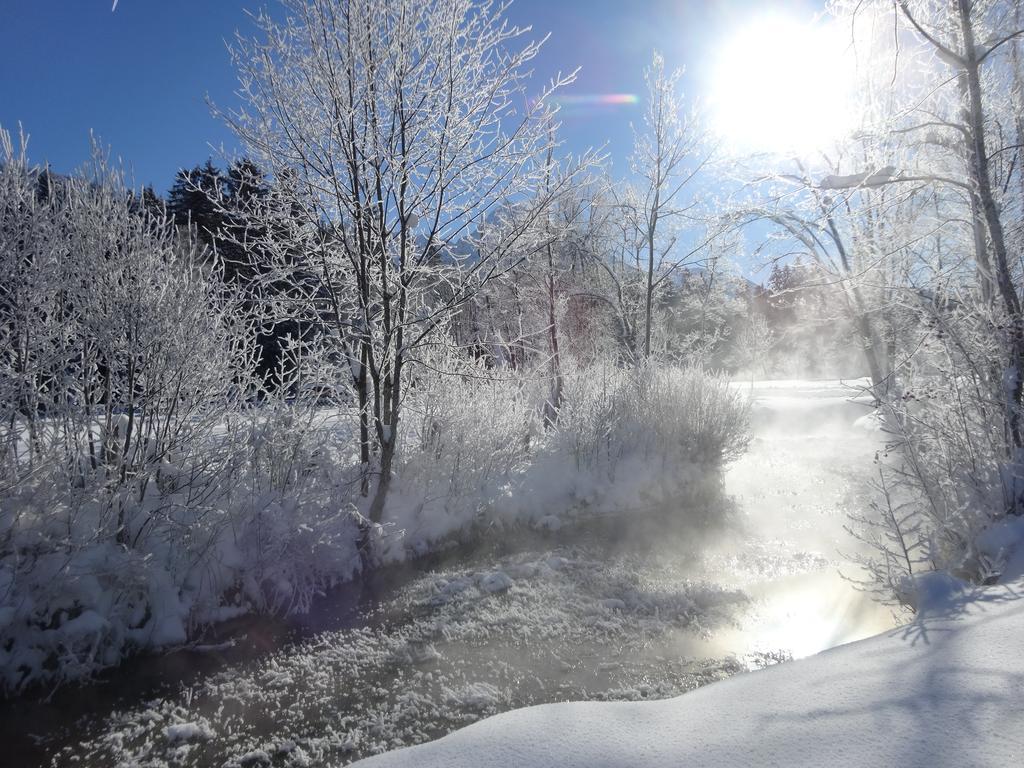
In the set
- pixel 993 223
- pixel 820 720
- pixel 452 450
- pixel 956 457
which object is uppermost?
pixel 993 223

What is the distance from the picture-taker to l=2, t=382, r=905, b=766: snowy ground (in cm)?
302

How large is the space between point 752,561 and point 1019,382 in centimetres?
288

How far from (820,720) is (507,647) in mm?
2635

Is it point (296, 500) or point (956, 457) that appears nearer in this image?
point (956, 457)

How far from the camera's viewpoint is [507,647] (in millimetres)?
3977

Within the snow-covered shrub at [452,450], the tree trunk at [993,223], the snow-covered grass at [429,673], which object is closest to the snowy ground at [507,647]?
the snow-covered grass at [429,673]

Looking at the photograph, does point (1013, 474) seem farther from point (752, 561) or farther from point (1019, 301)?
point (752, 561)

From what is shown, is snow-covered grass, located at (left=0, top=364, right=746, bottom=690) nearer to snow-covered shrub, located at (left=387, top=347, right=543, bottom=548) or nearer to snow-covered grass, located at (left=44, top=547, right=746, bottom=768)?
snow-covered shrub, located at (left=387, top=347, right=543, bottom=548)

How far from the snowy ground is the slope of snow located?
1271 mm

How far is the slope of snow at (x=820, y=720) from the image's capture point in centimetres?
150

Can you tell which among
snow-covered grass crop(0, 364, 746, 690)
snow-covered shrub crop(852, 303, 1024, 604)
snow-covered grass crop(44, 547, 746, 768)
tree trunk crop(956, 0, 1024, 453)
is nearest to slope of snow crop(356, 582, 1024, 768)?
snow-covered grass crop(44, 547, 746, 768)

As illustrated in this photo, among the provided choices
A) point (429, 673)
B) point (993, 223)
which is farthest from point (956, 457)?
point (429, 673)

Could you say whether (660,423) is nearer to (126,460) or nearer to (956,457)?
(956,457)

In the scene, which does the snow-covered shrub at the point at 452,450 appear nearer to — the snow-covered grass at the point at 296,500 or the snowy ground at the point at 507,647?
the snow-covered grass at the point at 296,500
